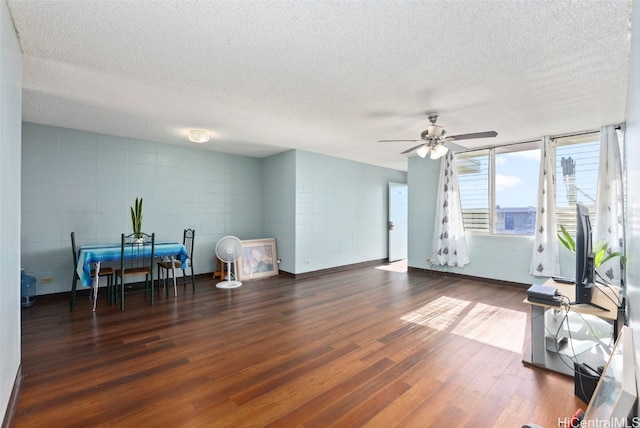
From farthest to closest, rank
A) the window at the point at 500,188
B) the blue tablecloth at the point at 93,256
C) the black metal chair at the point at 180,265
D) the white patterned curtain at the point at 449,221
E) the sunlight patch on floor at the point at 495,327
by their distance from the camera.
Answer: the white patterned curtain at the point at 449,221 < the window at the point at 500,188 < the black metal chair at the point at 180,265 < the blue tablecloth at the point at 93,256 < the sunlight patch on floor at the point at 495,327

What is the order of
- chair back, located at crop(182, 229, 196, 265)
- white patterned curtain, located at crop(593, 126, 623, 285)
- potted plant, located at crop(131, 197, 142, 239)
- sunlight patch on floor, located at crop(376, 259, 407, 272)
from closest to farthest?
1. white patterned curtain, located at crop(593, 126, 623, 285)
2. potted plant, located at crop(131, 197, 142, 239)
3. chair back, located at crop(182, 229, 196, 265)
4. sunlight patch on floor, located at crop(376, 259, 407, 272)

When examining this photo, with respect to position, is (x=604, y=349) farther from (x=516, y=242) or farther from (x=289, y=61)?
(x=289, y=61)

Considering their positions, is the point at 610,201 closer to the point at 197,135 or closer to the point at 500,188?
the point at 500,188

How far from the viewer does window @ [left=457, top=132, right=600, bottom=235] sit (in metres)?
4.13

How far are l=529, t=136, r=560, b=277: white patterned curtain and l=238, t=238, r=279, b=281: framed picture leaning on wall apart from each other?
4.52 metres

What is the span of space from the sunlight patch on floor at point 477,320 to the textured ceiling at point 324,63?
2431 mm

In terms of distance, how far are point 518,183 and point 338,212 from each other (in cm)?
328

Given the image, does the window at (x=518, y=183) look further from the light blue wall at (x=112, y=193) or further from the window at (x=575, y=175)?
the light blue wall at (x=112, y=193)

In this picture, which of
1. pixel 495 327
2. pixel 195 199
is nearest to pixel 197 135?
pixel 195 199

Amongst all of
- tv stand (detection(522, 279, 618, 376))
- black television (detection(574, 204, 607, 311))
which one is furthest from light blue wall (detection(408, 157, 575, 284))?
black television (detection(574, 204, 607, 311))

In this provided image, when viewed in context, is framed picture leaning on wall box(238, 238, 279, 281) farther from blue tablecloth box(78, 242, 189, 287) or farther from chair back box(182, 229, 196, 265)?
blue tablecloth box(78, 242, 189, 287)

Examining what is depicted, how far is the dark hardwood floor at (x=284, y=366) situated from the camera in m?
1.71

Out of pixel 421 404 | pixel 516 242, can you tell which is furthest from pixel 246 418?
pixel 516 242

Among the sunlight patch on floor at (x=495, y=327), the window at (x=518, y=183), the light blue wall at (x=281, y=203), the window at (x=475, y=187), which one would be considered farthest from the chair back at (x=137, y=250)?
the window at (x=518, y=183)
